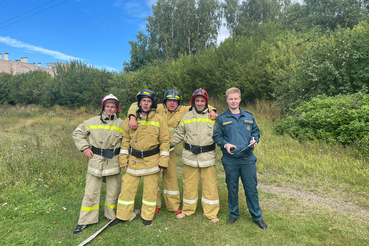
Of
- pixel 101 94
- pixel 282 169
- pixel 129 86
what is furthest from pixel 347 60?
pixel 101 94

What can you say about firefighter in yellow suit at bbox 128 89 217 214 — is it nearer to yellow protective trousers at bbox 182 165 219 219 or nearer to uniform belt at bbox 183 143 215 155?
yellow protective trousers at bbox 182 165 219 219

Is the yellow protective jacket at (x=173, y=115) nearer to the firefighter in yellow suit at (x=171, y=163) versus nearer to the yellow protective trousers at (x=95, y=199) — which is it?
the firefighter in yellow suit at (x=171, y=163)

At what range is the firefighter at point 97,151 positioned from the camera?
3506mm

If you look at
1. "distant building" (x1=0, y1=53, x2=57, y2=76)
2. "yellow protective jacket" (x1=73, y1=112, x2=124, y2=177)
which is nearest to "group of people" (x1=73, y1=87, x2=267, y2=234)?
"yellow protective jacket" (x1=73, y1=112, x2=124, y2=177)

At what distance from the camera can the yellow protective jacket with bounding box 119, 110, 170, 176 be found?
3561 millimetres

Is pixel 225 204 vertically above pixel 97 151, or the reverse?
pixel 97 151

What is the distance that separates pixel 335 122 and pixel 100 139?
6638 millimetres

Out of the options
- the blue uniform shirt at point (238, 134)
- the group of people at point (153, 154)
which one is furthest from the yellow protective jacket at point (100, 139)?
the blue uniform shirt at point (238, 134)

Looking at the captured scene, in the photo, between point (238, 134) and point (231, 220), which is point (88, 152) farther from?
point (231, 220)

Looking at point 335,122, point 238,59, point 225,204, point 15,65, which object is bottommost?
point 225,204

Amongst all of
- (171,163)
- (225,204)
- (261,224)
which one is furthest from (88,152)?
(261,224)

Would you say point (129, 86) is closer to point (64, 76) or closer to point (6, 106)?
point (64, 76)

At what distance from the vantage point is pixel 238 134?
11.1 ft

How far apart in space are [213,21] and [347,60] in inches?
1140
